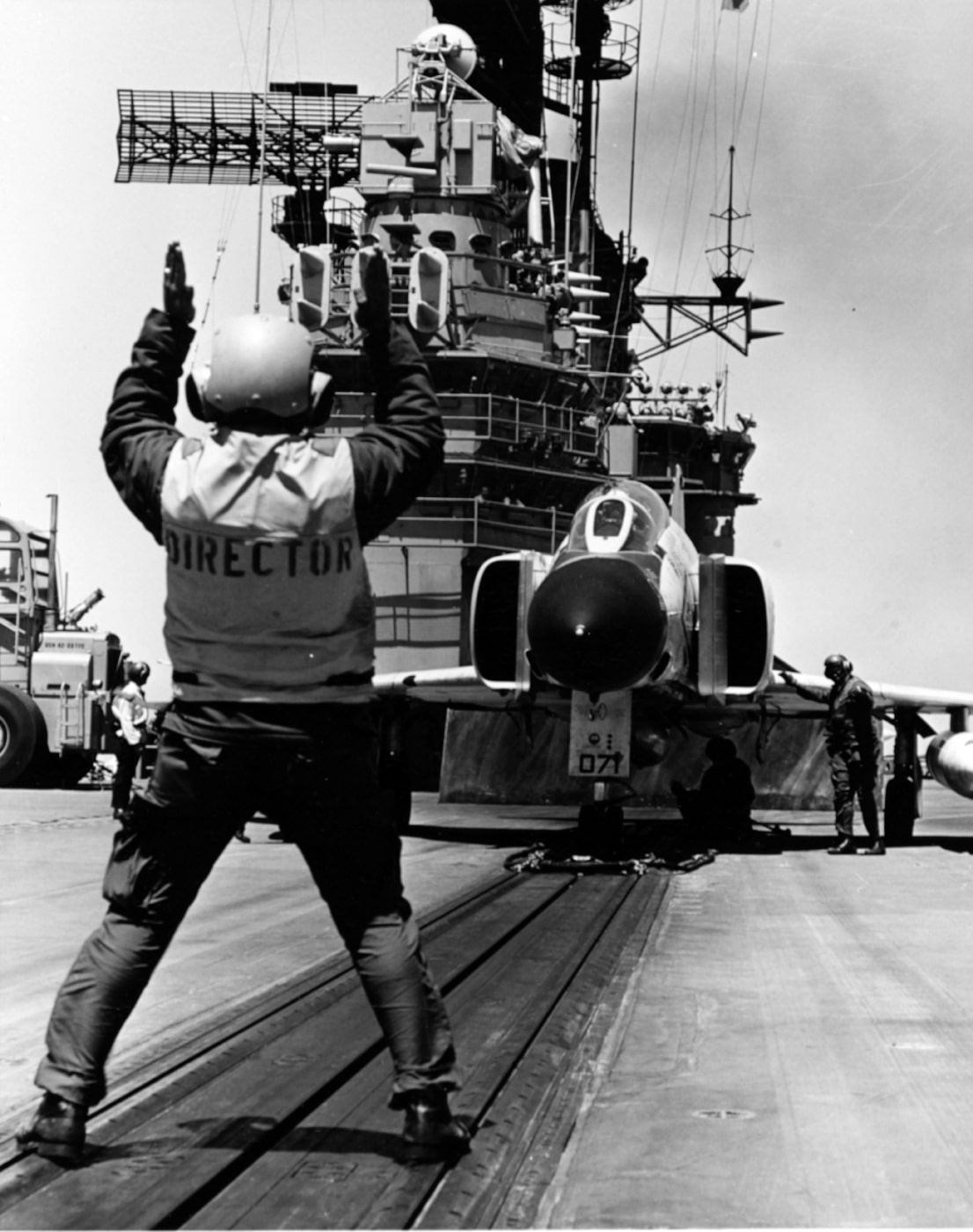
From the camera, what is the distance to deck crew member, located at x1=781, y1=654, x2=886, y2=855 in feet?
55.4

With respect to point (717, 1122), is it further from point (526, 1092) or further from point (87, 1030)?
point (87, 1030)

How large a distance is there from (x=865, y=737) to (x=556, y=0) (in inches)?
1318

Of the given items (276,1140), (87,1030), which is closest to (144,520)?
(87,1030)

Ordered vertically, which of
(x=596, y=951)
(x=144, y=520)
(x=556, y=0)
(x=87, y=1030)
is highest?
(x=556, y=0)

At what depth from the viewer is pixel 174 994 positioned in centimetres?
729

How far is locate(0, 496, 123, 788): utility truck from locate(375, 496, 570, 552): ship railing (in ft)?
30.3

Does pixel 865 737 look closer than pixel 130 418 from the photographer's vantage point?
No

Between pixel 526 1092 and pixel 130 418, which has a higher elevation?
pixel 130 418

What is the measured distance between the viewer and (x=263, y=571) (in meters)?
4.31

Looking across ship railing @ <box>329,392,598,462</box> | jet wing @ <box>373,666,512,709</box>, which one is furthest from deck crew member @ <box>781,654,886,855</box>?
ship railing @ <box>329,392,598,462</box>

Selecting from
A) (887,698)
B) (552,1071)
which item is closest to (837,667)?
(887,698)

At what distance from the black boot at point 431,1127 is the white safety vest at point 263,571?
96 cm

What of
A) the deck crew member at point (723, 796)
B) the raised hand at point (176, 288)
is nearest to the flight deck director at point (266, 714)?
the raised hand at point (176, 288)

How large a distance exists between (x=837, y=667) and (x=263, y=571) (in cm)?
1315
